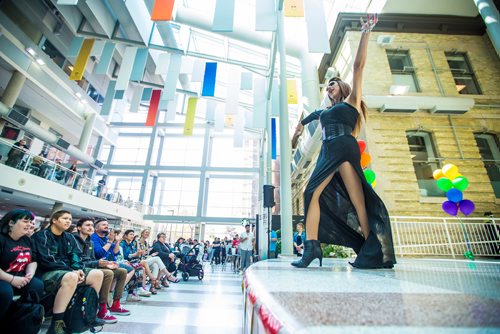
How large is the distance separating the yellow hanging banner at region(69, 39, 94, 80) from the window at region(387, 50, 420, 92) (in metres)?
11.0

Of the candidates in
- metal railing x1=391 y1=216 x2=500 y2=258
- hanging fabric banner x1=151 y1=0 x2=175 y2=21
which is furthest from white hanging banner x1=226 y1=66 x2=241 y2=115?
metal railing x1=391 y1=216 x2=500 y2=258

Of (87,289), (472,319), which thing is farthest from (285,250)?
(472,319)

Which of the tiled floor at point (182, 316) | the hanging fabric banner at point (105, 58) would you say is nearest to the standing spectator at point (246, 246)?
the tiled floor at point (182, 316)

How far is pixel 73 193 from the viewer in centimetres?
1120

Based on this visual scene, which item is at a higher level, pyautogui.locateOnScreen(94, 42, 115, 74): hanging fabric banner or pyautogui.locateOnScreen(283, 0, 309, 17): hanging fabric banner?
pyautogui.locateOnScreen(94, 42, 115, 74): hanging fabric banner

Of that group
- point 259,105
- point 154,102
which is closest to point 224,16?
point 259,105

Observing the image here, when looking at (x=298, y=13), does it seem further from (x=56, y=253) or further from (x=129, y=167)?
(x=129, y=167)

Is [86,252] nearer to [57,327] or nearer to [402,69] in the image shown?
[57,327]

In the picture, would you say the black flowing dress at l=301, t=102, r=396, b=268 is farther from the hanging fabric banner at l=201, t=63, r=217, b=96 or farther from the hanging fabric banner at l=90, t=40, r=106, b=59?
the hanging fabric banner at l=90, t=40, r=106, b=59

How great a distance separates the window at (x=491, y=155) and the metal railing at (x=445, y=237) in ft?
5.85

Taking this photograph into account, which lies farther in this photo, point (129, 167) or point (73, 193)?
point (129, 167)

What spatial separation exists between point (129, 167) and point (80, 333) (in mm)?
22108

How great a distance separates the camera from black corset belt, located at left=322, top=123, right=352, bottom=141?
1.70 metres

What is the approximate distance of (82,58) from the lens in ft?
28.3
